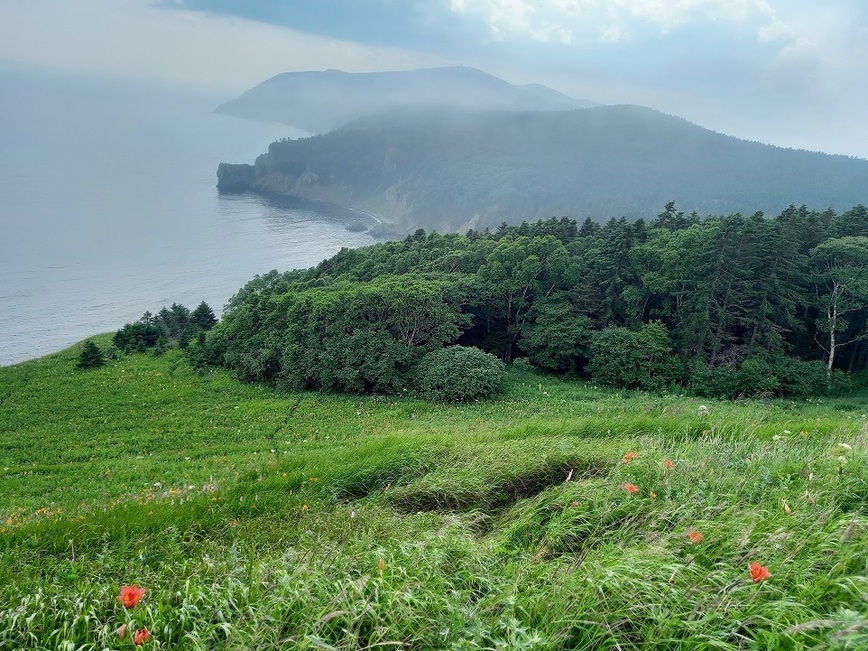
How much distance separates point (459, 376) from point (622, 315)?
43.7ft

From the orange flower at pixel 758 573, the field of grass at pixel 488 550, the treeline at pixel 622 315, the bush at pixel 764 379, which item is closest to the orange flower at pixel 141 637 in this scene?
the field of grass at pixel 488 550

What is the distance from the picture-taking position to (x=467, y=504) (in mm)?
5430

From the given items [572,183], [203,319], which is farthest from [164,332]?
[572,183]

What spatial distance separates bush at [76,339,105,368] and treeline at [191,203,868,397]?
17.1 ft

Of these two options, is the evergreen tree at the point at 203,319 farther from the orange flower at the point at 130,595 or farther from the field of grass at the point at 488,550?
the orange flower at the point at 130,595

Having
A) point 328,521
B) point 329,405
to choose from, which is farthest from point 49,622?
point 329,405

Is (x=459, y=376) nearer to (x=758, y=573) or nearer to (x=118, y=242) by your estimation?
(x=758, y=573)

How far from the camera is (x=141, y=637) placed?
2.48m

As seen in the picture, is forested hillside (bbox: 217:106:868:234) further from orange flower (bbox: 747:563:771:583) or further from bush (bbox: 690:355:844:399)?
orange flower (bbox: 747:563:771:583)

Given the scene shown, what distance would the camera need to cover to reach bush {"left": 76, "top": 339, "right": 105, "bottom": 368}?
26.2 metres

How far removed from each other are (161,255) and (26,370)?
65816mm

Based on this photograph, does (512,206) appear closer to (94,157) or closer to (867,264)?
(867,264)

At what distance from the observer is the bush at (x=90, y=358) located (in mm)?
26236

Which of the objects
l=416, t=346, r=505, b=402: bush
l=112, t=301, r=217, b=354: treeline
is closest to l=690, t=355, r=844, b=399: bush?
l=416, t=346, r=505, b=402: bush
